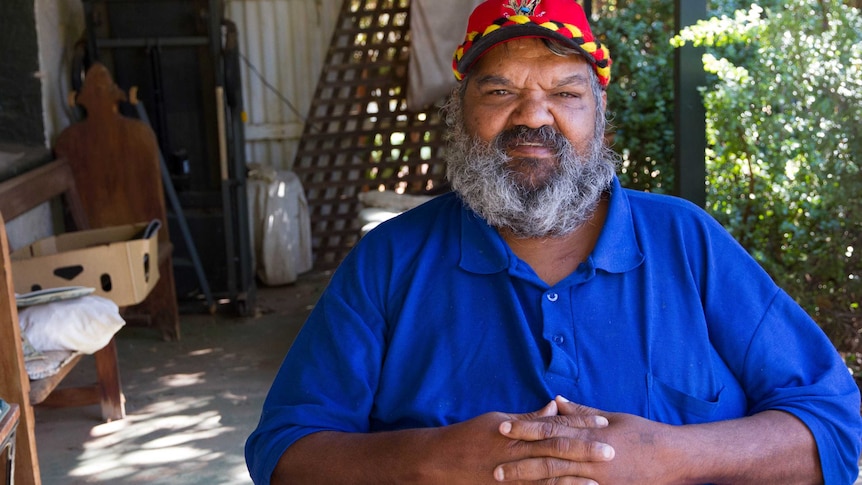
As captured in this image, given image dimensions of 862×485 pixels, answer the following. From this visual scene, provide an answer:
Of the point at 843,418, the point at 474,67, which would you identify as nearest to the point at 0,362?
the point at 474,67

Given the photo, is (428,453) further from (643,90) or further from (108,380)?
(643,90)

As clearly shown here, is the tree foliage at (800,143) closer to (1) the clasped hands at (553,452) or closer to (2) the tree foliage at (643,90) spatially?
(2) the tree foliage at (643,90)

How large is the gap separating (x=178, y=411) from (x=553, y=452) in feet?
10.1

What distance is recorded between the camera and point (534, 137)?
1972mm

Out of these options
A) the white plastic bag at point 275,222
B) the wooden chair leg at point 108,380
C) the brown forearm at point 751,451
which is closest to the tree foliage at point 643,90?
the white plastic bag at point 275,222

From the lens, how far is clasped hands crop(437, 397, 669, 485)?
162 centimetres

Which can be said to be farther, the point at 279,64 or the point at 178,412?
the point at 279,64

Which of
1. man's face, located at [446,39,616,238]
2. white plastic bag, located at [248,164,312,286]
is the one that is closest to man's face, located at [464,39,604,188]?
man's face, located at [446,39,616,238]

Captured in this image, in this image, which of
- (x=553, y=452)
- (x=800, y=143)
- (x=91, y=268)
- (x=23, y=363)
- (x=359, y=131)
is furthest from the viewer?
(x=359, y=131)

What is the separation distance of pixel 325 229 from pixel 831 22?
4331 mm

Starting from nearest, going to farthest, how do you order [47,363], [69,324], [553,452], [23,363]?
[553,452]
[23,363]
[47,363]
[69,324]

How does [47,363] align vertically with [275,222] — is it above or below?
above

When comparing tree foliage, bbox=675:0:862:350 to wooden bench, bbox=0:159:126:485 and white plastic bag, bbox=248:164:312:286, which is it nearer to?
wooden bench, bbox=0:159:126:485

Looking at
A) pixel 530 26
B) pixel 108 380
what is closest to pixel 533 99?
pixel 530 26
